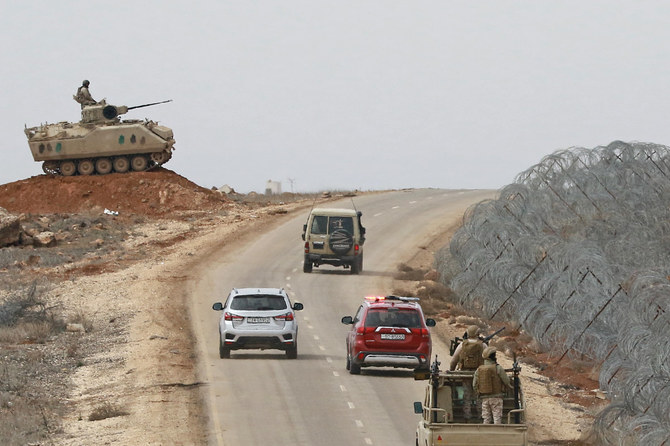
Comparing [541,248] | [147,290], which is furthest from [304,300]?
[541,248]

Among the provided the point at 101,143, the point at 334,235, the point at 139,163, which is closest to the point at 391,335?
the point at 334,235

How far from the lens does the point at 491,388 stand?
1588 cm

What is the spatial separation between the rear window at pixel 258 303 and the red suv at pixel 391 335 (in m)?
2.81

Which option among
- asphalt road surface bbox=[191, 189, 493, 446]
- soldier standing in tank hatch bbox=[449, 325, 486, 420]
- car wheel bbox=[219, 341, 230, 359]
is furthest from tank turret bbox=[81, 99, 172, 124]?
soldier standing in tank hatch bbox=[449, 325, 486, 420]

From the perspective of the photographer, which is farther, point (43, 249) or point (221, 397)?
point (43, 249)

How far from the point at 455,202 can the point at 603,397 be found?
4309 centimetres

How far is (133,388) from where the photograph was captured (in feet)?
88.5

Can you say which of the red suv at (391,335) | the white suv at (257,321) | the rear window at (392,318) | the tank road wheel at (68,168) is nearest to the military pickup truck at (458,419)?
the red suv at (391,335)

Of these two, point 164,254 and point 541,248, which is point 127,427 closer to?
point 541,248

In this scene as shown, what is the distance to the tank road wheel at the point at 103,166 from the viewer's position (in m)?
70.6

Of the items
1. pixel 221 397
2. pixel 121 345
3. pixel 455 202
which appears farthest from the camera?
pixel 455 202

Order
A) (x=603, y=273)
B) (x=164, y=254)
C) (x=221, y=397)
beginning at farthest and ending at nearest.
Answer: (x=164, y=254), (x=603, y=273), (x=221, y=397)

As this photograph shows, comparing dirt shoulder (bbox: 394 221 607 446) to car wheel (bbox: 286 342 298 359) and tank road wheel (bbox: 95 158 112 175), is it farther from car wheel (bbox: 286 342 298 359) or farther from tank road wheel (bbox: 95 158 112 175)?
tank road wheel (bbox: 95 158 112 175)

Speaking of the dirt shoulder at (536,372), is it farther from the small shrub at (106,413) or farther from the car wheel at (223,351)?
the small shrub at (106,413)
